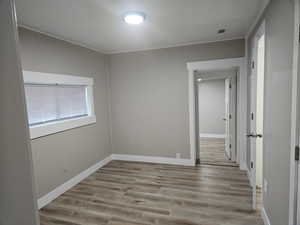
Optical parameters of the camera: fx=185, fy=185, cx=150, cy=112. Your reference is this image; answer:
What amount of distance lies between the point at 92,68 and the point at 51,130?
5.00ft

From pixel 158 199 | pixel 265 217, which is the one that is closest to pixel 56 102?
pixel 158 199

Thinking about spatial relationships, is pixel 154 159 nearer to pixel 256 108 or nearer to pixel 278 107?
pixel 256 108

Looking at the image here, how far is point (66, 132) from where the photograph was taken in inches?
119

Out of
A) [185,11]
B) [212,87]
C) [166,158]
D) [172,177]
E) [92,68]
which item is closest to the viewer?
[185,11]

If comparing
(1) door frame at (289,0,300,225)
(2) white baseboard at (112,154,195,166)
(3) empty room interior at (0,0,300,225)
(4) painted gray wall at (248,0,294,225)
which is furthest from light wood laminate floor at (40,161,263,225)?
(1) door frame at (289,0,300,225)

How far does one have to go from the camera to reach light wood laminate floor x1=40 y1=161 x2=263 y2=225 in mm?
2242

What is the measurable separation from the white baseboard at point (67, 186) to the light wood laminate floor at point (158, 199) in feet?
0.26

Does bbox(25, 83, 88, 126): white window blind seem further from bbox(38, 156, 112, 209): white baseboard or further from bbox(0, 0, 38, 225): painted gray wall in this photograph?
bbox(0, 0, 38, 225): painted gray wall

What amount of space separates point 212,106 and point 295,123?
5.51 meters

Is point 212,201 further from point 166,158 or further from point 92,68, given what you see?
point 92,68

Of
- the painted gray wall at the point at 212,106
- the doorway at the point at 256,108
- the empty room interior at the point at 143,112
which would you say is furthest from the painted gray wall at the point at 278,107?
the painted gray wall at the point at 212,106

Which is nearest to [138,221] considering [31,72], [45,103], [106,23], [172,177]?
[172,177]

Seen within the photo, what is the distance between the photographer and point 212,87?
6.60 meters

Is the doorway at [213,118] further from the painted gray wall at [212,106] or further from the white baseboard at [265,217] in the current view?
the white baseboard at [265,217]
